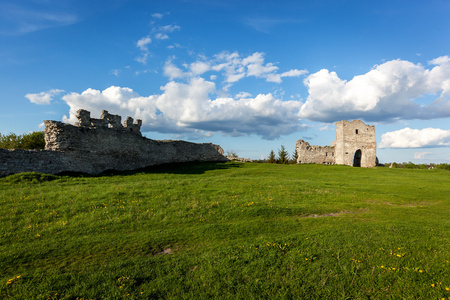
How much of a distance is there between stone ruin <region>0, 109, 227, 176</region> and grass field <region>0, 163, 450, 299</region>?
6769 mm

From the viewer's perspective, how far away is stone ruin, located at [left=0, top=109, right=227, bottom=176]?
1797 cm

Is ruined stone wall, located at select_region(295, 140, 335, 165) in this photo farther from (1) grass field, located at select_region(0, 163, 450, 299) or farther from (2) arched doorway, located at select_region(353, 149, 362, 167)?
(1) grass field, located at select_region(0, 163, 450, 299)

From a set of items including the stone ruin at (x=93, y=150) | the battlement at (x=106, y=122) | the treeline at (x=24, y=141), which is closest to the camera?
the stone ruin at (x=93, y=150)

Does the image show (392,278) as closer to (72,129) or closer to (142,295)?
(142,295)

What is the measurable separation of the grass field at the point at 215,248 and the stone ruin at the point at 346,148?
32.9 meters

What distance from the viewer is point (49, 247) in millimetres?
6836

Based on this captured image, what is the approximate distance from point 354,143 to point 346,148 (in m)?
2.15

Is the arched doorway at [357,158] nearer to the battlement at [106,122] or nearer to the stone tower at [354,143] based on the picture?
the stone tower at [354,143]

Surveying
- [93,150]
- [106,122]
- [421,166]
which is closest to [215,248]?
[93,150]

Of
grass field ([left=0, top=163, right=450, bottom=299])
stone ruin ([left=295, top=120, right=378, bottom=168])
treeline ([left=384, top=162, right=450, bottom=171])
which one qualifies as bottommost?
grass field ([left=0, top=163, right=450, bottom=299])

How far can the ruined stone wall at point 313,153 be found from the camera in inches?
1732

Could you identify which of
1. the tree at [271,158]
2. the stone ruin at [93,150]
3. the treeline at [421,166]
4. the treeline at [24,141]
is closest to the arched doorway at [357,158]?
the treeline at [421,166]

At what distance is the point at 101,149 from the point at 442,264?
25927 millimetres

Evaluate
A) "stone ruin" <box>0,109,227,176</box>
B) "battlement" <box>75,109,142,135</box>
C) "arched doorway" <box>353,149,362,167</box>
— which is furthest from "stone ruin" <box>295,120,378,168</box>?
"battlement" <box>75,109,142,135</box>
